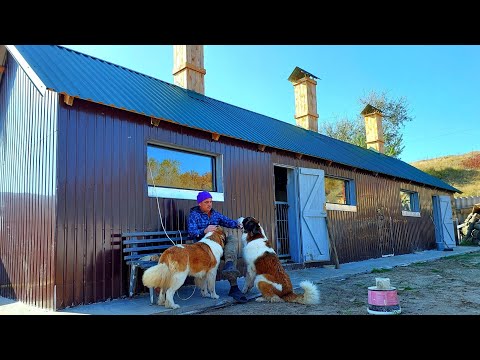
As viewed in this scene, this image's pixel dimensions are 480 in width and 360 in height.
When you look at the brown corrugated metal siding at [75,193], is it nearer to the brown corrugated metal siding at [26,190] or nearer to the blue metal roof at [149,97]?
the brown corrugated metal siding at [26,190]

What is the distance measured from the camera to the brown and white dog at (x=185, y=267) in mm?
4650

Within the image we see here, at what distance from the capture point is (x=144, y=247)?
5.80 meters

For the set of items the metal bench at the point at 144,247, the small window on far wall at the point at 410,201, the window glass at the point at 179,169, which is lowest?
the metal bench at the point at 144,247

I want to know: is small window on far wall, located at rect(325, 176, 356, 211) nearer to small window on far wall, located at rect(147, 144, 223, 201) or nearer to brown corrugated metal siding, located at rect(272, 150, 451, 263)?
brown corrugated metal siding, located at rect(272, 150, 451, 263)

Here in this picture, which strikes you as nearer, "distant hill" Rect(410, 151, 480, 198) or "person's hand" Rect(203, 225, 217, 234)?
"person's hand" Rect(203, 225, 217, 234)

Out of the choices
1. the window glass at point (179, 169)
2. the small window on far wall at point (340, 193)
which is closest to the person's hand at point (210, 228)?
the window glass at point (179, 169)

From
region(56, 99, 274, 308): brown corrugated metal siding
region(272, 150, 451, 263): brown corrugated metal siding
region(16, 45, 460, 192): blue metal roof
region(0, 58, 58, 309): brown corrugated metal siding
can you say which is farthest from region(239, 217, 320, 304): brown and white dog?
region(272, 150, 451, 263): brown corrugated metal siding

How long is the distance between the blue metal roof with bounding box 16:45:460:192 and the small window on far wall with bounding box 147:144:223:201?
0.59 meters

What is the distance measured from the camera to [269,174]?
8.99m

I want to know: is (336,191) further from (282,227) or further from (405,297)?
(405,297)

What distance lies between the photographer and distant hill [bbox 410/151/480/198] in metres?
37.7

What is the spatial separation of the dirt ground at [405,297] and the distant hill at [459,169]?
32565mm
